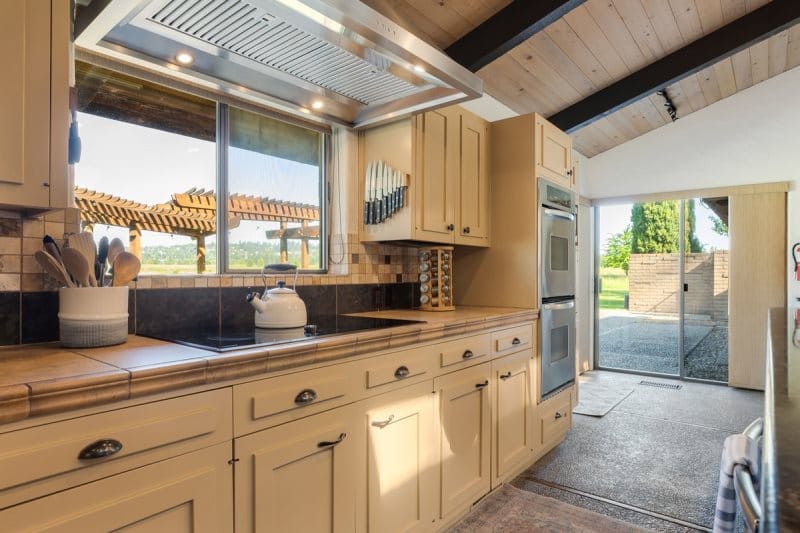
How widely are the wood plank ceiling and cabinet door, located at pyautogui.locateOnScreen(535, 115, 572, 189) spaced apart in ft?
1.99

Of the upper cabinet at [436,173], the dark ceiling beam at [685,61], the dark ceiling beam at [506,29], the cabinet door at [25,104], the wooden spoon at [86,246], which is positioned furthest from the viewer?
the dark ceiling beam at [685,61]

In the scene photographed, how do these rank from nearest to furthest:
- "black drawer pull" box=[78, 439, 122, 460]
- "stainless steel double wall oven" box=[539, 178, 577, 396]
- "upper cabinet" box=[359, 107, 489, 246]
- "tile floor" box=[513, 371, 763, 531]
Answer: "black drawer pull" box=[78, 439, 122, 460]
"tile floor" box=[513, 371, 763, 531]
"upper cabinet" box=[359, 107, 489, 246]
"stainless steel double wall oven" box=[539, 178, 577, 396]

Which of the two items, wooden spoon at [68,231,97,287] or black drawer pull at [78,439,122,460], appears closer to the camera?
black drawer pull at [78,439,122,460]

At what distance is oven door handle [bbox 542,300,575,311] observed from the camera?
2.81 m

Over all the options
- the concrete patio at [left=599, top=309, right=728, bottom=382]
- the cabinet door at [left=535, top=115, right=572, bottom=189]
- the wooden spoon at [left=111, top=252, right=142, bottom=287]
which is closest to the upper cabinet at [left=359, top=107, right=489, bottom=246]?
the cabinet door at [left=535, top=115, right=572, bottom=189]

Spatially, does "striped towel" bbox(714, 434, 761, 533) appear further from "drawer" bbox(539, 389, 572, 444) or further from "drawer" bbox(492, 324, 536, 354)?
"drawer" bbox(539, 389, 572, 444)

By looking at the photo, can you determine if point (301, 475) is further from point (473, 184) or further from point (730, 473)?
point (473, 184)

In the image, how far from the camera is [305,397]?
137 centimetres

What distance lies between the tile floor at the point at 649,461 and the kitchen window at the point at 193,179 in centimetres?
186

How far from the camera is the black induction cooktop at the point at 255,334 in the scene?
1356mm

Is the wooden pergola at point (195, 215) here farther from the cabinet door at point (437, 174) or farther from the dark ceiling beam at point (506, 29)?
the dark ceiling beam at point (506, 29)

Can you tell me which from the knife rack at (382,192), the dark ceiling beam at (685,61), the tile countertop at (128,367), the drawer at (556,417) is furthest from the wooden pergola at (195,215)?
the dark ceiling beam at (685,61)

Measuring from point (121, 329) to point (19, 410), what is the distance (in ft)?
1.81

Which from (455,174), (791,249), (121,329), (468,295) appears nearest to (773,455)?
(121,329)
